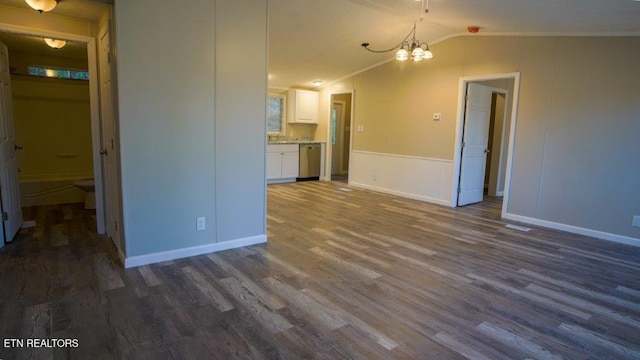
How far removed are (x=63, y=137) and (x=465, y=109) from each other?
6466mm

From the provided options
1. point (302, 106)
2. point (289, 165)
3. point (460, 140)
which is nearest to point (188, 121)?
point (460, 140)

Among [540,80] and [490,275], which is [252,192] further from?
[540,80]

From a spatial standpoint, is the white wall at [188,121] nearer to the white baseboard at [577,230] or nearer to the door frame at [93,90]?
the door frame at [93,90]

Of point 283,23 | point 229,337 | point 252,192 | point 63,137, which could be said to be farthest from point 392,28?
point 63,137

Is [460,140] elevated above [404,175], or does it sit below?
above

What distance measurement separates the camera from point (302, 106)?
8.46 m

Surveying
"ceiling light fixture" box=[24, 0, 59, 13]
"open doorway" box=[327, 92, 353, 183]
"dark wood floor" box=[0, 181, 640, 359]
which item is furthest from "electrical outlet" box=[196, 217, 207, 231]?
Result: "open doorway" box=[327, 92, 353, 183]

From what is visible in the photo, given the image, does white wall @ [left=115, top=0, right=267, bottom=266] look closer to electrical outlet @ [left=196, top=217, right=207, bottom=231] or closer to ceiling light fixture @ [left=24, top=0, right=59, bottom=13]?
electrical outlet @ [left=196, top=217, right=207, bottom=231]

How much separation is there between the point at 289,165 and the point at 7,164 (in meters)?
5.09

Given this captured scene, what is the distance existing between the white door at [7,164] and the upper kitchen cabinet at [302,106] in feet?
17.4

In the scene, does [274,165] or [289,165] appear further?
[289,165]

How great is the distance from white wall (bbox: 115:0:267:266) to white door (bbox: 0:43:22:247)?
5.06 ft

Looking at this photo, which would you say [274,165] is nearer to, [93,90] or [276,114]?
[276,114]

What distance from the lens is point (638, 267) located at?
348 cm
